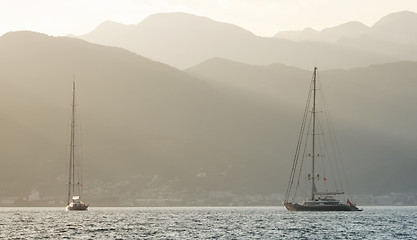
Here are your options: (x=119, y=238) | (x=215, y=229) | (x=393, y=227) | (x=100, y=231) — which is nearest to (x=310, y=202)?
(x=393, y=227)

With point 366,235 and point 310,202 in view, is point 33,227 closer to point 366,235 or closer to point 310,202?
point 366,235

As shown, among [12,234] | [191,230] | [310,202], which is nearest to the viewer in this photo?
[12,234]

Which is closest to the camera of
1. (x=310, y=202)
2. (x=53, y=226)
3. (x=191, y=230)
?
(x=191, y=230)

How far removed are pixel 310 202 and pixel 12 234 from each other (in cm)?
9394

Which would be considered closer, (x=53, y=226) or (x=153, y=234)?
(x=153, y=234)

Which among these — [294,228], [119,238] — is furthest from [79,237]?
[294,228]

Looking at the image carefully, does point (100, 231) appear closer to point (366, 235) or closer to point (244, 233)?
point (244, 233)

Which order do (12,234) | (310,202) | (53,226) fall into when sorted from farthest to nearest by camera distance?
(310,202) → (53,226) → (12,234)

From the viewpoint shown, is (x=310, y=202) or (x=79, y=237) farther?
(x=310, y=202)

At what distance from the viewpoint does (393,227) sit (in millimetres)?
147500

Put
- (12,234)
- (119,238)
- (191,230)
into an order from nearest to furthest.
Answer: (119,238), (12,234), (191,230)

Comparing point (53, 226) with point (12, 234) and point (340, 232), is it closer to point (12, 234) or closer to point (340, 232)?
point (12, 234)

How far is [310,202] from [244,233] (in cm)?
7634

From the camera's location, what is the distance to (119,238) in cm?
11400
